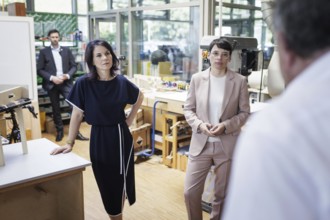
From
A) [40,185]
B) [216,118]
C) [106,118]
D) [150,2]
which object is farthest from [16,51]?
[216,118]

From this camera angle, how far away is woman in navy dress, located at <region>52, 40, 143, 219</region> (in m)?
2.24

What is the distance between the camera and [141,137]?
4.46 meters

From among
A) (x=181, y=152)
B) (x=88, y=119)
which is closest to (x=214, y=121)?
(x=88, y=119)

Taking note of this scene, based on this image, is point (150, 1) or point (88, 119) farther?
point (150, 1)

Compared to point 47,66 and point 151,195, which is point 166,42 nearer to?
point 47,66

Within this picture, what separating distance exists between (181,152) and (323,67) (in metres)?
3.50

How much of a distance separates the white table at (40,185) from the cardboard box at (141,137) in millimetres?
2164

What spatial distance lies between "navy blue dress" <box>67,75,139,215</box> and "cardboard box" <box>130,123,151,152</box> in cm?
202

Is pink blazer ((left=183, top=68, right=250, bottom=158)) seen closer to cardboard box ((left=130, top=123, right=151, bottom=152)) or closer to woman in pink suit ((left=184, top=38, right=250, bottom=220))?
woman in pink suit ((left=184, top=38, right=250, bottom=220))

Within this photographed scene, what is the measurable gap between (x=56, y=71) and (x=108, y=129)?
328 cm

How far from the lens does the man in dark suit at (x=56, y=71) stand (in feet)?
16.8

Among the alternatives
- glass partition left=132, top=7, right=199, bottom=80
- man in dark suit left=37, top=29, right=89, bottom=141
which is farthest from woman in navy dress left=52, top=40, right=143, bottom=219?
man in dark suit left=37, top=29, right=89, bottom=141

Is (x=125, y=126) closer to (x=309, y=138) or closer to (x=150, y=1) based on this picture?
(x=309, y=138)

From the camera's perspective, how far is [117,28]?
6.25 meters
